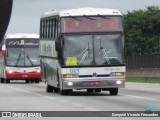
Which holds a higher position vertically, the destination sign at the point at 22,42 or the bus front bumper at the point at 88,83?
the destination sign at the point at 22,42

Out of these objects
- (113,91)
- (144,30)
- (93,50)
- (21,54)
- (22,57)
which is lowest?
(113,91)

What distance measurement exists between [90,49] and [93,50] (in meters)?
0.14

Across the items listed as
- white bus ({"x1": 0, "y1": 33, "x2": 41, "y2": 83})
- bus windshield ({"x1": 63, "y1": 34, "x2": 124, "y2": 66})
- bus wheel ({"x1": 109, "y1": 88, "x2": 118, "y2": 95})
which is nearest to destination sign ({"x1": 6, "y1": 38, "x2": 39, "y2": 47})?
white bus ({"x1": 0, "y1": 33, "x2": 41, "y2": 83})

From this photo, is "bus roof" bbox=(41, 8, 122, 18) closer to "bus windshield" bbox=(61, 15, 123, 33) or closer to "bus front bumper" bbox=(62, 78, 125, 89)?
"bus windshield" bbox=(61, 15, 123, 33)

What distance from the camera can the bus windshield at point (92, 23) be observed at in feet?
80.7

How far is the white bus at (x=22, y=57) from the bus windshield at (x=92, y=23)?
20390 millimetres

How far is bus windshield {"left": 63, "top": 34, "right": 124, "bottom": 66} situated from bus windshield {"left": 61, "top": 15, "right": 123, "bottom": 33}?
32 cm

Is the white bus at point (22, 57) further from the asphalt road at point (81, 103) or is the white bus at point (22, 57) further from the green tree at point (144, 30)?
the green tree at point (144, 30)

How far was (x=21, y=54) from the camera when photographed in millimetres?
45344

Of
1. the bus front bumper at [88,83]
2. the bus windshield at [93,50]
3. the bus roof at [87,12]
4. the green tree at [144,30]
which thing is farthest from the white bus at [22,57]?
the green tree at [144,30]

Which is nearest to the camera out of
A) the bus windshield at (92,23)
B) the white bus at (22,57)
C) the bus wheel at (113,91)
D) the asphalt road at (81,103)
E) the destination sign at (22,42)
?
the asphalt road at (81,103)

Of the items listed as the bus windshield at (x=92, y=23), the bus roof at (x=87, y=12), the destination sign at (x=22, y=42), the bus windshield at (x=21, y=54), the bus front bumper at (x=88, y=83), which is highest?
the bus roof at (x=87, y=12)

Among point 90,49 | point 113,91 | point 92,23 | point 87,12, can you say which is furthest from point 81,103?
point 113,91

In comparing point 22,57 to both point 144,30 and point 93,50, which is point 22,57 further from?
point 144,30
